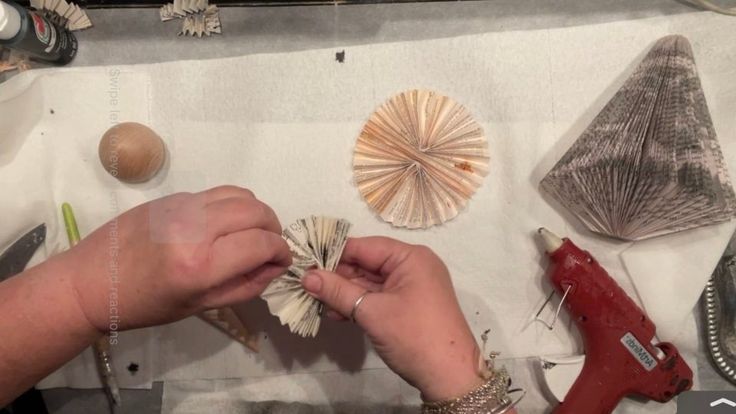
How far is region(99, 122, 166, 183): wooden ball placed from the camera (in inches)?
27.9

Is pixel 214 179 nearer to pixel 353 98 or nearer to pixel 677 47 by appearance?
pixel 353 98

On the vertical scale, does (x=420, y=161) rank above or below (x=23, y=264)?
above

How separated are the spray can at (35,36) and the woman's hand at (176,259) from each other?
0.31 metres

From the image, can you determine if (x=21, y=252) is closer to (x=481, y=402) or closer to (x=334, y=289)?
(x=334, y=289)

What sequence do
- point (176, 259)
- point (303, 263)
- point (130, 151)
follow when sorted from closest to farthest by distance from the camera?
point (176, 259) → point (303, 263) → point (130, 151)

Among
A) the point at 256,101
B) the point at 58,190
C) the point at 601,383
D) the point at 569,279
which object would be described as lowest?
the point at 601,383

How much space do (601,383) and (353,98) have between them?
48 centimetres

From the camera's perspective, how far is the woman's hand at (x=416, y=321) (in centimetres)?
56

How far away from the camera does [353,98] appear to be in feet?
2.58

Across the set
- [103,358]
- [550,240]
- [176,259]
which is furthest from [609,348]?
[103,358]

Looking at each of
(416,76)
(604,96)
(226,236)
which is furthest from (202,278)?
(604,96)

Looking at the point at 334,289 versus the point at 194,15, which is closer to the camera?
the point at 334,289

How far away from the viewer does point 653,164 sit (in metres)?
0.69

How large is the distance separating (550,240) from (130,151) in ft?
1.74
